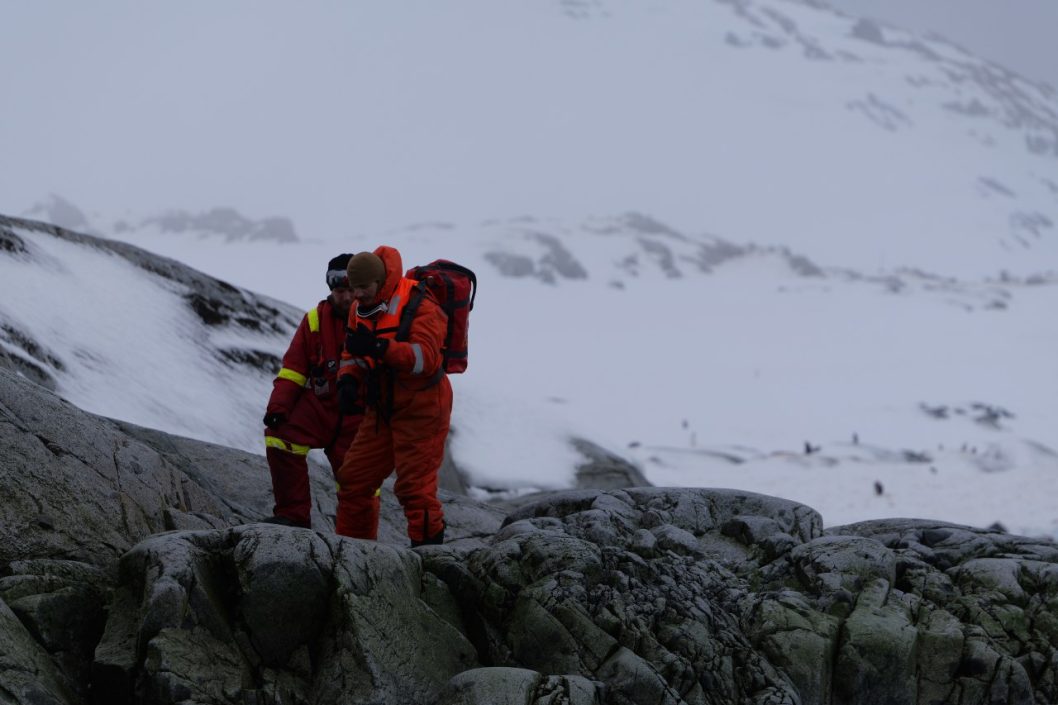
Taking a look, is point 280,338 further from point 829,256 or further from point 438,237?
point 829,256

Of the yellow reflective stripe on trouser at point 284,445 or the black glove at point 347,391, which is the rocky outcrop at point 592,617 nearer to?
the black glove at point 347,391

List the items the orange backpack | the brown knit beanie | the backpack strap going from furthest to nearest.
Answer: the orange backpack → the backpack strap → the brown knit beanie

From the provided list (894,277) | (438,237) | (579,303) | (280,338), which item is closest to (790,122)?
(894,277)

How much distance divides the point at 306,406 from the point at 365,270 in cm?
154

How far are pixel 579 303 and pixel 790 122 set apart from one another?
11363cm

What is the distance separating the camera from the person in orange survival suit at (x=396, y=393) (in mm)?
6645

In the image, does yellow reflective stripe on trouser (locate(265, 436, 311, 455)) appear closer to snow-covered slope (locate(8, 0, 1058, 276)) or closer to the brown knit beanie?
the brown knit beanie

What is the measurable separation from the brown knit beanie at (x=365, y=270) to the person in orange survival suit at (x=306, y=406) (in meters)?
0.79

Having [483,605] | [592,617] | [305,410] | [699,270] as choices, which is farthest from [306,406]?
[699,270]

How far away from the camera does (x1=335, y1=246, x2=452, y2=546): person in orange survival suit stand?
664 cm

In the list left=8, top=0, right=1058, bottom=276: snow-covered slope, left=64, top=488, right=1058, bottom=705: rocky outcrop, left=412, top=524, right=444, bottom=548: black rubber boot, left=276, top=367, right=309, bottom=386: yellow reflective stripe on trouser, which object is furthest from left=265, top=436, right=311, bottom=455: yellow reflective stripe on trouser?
left=8, top=0, right=1058, bottom=276: snow-covered slope

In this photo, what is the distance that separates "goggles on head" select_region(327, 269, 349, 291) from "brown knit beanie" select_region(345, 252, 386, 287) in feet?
2.55

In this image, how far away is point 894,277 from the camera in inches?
4355

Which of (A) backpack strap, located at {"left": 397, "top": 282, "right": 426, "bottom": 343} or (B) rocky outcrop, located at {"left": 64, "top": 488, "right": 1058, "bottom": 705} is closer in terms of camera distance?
(B) rocky outcrop, located at {"left": 64, "top": 488, "right": 1058, "bottom": 705}
